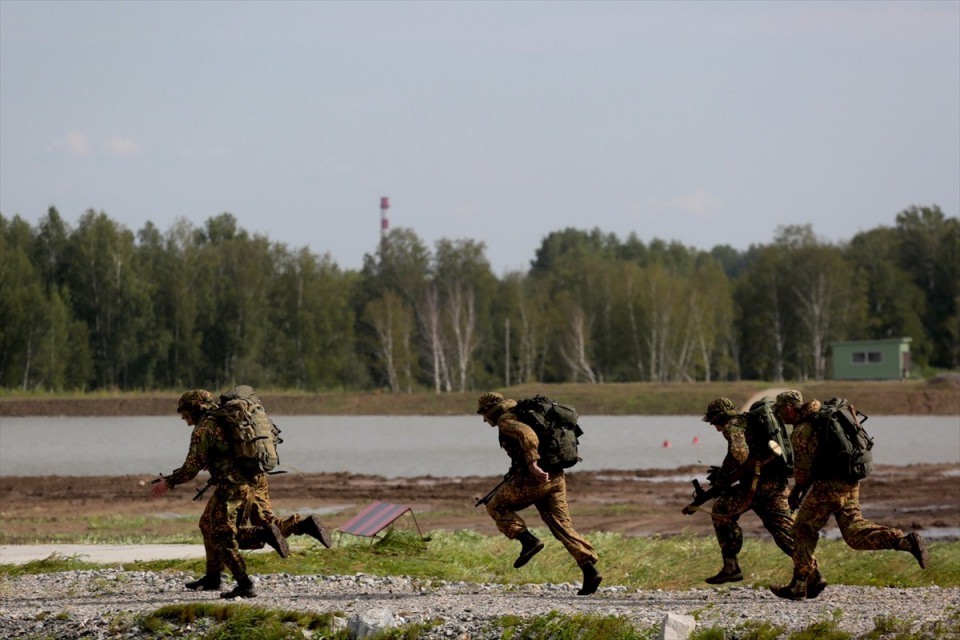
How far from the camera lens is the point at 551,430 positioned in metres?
12.4

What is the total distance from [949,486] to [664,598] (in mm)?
20863

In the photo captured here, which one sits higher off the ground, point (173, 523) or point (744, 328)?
point (744, 328)

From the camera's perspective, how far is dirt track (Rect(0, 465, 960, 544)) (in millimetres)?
23906

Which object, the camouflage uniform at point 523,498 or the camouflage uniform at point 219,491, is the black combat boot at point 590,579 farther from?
the camouflage uniform at point 219,491

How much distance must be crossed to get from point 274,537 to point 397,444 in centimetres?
3687

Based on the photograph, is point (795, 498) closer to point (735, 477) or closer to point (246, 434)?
point (735, 477)

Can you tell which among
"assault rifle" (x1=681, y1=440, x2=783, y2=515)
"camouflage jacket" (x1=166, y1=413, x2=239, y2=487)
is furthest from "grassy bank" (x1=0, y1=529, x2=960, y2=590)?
"camouflage jacket" (x1=166, y1=413, x2=239, y2=487)

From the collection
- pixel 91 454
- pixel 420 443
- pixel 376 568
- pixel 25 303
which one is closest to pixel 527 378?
pixel 25 303

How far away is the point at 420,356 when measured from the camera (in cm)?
9475

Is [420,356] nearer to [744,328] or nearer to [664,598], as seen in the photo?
[744,328]

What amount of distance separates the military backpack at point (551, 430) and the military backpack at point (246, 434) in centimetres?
216

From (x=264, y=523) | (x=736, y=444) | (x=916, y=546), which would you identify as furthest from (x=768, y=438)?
(x=264, y=523)

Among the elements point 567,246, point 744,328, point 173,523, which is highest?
point 567,246

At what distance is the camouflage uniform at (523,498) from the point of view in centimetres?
1234
